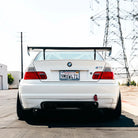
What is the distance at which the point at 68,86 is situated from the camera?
5.47 metres

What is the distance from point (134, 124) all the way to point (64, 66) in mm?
1894

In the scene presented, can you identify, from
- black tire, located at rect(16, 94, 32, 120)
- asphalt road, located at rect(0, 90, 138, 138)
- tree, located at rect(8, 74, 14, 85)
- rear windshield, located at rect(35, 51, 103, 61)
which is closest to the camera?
asphalt road, located at rect(0, 90, 138, 138)

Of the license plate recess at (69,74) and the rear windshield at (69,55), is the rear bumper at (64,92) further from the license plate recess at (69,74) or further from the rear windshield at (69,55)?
the rear windshield at (69,55)

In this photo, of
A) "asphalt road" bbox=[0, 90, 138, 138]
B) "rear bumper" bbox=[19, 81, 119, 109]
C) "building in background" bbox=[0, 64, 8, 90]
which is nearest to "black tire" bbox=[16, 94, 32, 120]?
"asphalt road" bbox=[0, 90, 138, 138]

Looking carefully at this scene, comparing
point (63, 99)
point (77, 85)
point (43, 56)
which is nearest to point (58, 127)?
point (63, 99)

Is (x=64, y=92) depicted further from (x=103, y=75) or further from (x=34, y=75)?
(x=103, y=75)

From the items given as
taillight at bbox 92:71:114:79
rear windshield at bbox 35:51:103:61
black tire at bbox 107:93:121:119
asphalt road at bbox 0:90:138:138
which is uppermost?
rear windshield at bbox 35:51:103:61

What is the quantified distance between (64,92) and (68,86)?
143 mm

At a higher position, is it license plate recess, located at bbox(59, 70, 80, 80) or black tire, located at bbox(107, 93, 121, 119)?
license plate recess, located at bbox(59, 70, 80, 80)

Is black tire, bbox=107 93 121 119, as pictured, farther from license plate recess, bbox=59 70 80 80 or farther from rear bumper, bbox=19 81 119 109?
license plate recess, bbox=59 70 80 80

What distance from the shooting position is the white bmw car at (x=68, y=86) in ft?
17.9

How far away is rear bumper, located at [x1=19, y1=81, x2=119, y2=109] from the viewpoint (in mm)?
5465

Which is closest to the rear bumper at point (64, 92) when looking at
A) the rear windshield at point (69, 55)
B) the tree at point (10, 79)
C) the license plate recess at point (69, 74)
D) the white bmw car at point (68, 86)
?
the white bmw car at point (68, 86)

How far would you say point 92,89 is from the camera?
5.50 metres
